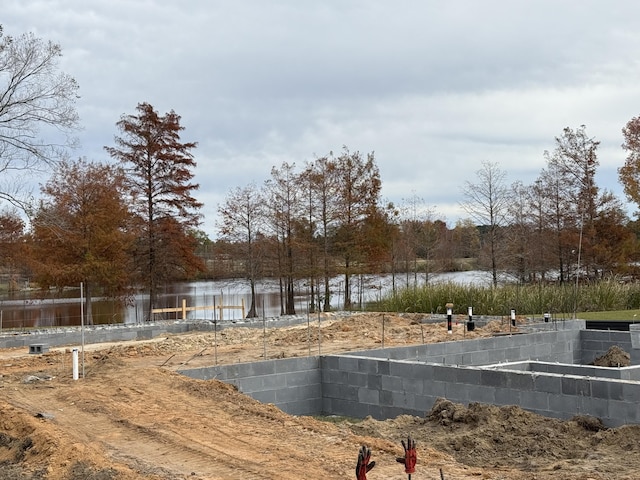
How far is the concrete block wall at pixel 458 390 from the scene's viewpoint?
30.2 ft

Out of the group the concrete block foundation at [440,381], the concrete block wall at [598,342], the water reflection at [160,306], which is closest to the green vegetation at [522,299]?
the water reflection at [160,306]

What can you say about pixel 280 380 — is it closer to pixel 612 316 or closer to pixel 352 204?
pixel 612 316

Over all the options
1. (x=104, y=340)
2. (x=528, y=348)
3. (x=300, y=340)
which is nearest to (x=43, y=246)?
(x=104, y=340)

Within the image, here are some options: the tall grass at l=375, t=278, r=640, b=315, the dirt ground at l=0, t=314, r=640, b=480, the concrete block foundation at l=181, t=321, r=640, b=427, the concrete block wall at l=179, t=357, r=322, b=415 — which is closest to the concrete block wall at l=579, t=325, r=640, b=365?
the concrete block foundation at l=181, t=321, r=640, b=427

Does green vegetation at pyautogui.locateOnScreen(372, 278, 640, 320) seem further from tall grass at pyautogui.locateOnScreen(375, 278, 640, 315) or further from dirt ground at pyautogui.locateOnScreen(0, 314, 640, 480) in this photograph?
dirt ground at pyautogui.locateOnScreen(0, 314, 640, 480)

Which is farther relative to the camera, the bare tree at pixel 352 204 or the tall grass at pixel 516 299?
the bare tree at pixel 352 204

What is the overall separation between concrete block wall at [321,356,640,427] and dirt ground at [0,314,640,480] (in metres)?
0.40

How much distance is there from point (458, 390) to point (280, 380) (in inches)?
124

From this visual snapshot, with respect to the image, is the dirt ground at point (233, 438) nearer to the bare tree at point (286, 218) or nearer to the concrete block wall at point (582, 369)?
the concrete block wall at point (582, 369)

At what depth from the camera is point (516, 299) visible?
931 inches

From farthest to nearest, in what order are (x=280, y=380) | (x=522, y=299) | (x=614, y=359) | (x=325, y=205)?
(x=325, y=205) < (x=522, y=299) < (x=614, y=359) < (x=280, y=380)

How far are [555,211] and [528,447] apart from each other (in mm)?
28923

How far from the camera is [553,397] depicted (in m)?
9.77

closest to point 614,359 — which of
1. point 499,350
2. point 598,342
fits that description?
point 598,342
